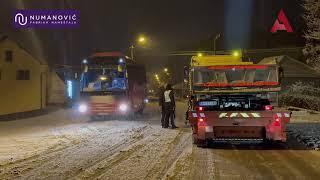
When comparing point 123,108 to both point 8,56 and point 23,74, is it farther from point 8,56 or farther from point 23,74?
point 23,74

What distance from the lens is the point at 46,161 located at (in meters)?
11.6

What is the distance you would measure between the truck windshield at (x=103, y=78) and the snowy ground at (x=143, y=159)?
8.45m

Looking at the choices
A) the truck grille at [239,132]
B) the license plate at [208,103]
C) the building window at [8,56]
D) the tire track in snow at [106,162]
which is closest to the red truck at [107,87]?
the tire track in snow at [106,162]

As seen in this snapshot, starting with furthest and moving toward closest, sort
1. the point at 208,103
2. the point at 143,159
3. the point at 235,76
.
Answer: the point at 235,76
the point at 208,103
the point at 143,159

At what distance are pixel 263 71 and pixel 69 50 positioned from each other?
153ft

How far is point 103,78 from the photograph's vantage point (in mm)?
26109

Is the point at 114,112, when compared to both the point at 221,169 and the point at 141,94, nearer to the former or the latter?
the point at 141,94

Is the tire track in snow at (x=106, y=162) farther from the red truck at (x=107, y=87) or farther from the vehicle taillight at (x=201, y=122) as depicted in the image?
the red truck at (x=107, y=87)

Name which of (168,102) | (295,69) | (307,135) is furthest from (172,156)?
(295,69)

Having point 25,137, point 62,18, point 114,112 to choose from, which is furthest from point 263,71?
point 62,18

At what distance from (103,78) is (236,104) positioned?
12727 mm

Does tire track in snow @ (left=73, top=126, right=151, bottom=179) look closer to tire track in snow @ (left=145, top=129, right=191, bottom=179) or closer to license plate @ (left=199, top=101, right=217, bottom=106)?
tire track in snow @ (left=145, top=129, right=191, bottom=179)

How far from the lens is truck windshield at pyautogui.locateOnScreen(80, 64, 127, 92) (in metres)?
25.8

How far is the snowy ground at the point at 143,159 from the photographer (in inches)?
384
